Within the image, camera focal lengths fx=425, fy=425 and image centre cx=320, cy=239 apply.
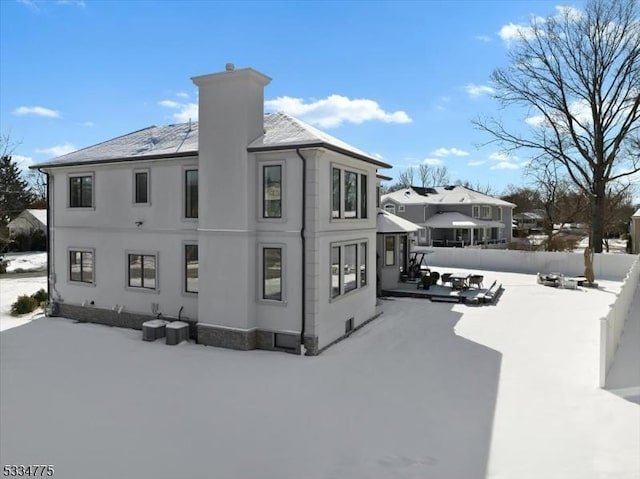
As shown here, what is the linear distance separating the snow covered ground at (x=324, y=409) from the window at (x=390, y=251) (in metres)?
7.16

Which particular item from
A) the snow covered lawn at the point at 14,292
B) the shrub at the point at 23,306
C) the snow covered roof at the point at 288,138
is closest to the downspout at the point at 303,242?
the snow covered roof at the point at 288,138

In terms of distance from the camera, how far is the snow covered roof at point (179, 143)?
10953mm

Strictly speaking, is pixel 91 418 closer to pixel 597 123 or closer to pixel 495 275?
pixel 495 275

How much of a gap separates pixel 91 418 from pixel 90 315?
821cm

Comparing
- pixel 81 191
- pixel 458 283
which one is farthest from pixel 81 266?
pixel 458 283

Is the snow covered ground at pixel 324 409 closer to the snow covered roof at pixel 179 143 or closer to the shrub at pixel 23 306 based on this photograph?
the shrub at pixel 23 306

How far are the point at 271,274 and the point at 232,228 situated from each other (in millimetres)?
1604

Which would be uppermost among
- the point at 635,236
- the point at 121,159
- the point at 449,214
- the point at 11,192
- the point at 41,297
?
the point at 11,192

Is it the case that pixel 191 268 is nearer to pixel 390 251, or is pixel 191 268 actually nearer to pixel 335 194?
pixel 335 194

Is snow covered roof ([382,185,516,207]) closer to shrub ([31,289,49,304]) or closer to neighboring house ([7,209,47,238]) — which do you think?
shrub ([31,289,49,304])

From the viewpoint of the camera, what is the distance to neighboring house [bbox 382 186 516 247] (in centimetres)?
3759

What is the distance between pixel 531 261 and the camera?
2712cm

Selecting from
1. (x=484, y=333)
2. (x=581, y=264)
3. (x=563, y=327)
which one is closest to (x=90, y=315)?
(x=484, y=333)

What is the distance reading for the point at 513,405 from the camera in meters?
7.71
